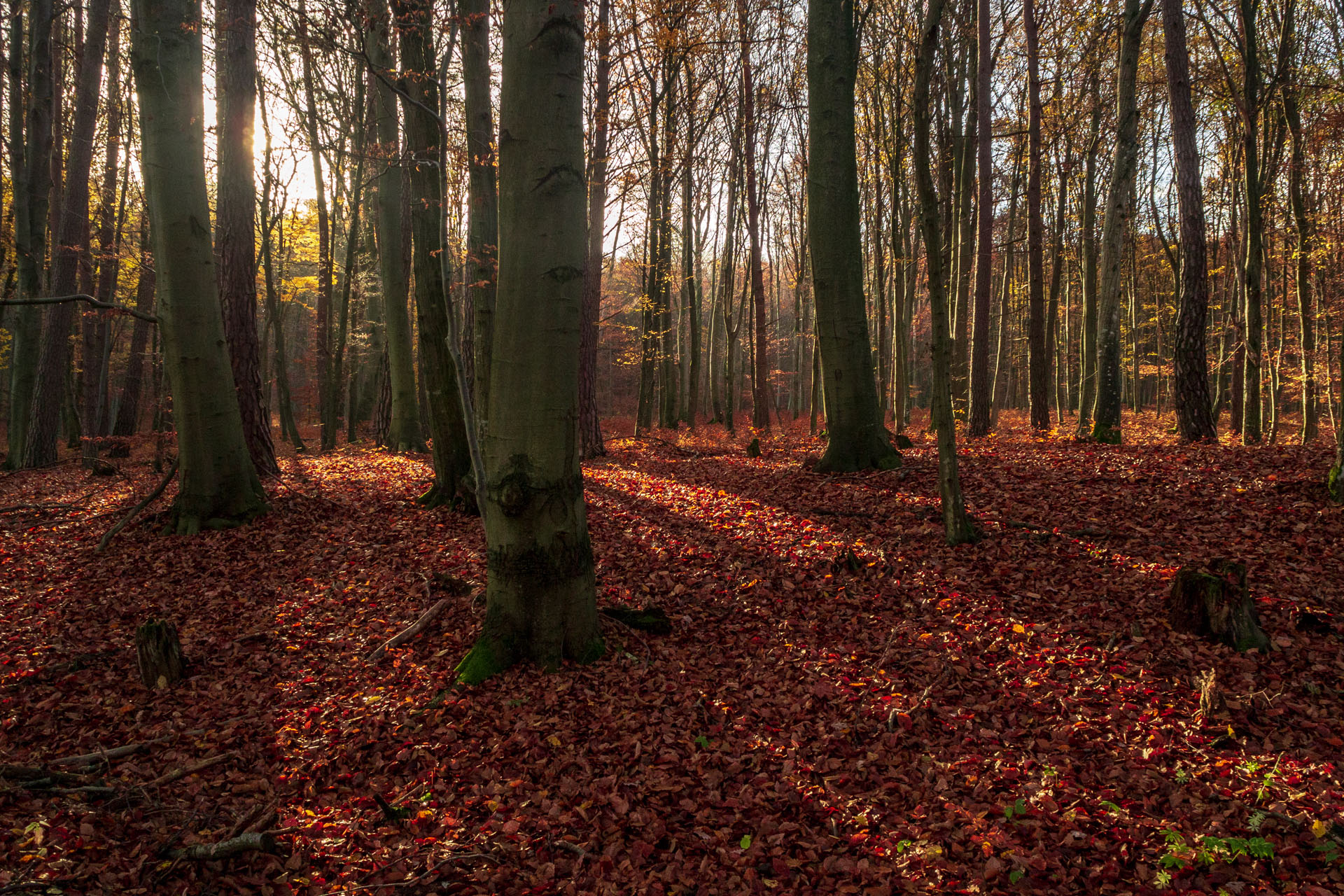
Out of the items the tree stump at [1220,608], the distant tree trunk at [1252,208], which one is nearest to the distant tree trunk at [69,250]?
the tree stump at [1220,608]

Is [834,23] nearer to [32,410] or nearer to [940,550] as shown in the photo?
[940,550]

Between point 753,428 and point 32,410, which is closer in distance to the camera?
point 32,410

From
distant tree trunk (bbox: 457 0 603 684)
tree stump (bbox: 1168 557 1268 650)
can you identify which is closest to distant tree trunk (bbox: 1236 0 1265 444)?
tree stump (bbox: 1168 557 1268 650)

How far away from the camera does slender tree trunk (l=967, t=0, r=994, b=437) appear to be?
476 inches

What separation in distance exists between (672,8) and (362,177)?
849cm

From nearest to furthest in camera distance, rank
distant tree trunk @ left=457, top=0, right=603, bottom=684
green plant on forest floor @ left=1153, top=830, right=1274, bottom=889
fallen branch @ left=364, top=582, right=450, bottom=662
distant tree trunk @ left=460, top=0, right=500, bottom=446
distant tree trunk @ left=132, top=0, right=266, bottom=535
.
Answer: green plant on forest floor @ left=1153, top=830, right=1274, bottom=889
distant tree trunk @ left=457, top=0, right=603, bottom=684
fallen branch @ left=364, top=582, right=450, bottom=662
distant tree trunk @ left=460, top=0, right=500, bottom=446
distant tree trunk @ left=132, top=0, right=266, bottom=535

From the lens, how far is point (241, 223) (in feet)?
28.7

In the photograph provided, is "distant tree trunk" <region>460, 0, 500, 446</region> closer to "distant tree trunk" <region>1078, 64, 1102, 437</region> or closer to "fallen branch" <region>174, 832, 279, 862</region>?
"fallen branch" <region>174, 832, 279, 862</region>

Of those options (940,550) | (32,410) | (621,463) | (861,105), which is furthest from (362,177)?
(940,550)

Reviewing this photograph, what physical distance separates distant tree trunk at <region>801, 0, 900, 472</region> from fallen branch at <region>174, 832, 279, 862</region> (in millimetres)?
6979

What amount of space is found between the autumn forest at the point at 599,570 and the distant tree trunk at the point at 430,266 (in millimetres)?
62

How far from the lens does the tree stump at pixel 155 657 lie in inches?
165

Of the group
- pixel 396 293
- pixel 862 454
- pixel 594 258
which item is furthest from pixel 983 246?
pixel 396 293

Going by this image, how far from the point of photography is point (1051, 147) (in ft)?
55.7
